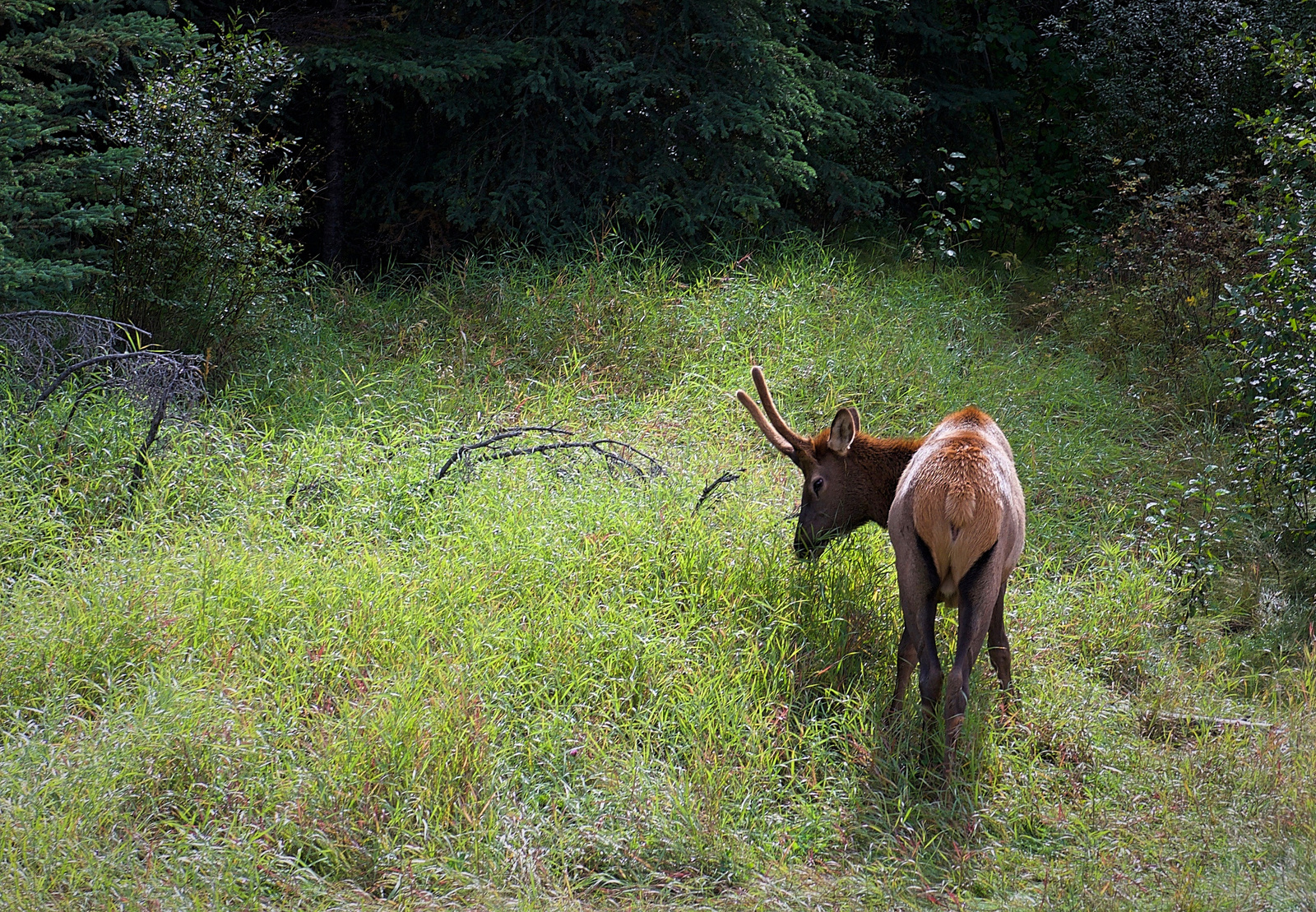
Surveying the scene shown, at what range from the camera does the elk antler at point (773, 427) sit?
5027mm

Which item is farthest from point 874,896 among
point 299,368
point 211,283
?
point 211,283

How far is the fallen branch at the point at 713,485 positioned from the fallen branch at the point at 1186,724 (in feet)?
6.96

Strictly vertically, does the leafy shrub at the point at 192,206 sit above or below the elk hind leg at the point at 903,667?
above

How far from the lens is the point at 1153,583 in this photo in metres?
5.34

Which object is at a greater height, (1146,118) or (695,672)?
(1146,118)

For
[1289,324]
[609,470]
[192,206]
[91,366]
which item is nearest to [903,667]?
[609,470]

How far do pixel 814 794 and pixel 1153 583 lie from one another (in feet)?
8.08

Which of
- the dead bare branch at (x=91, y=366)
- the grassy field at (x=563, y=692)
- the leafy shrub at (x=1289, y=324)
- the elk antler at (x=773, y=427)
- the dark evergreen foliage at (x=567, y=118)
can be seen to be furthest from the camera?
the dark evergreen foliage at (x=567, y=118)

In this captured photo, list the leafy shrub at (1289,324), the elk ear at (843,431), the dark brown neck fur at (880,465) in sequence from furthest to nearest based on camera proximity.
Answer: the leafy shrub at (1289,324), the dark brown neck fur at (880,465), the elk ear at (843,431)

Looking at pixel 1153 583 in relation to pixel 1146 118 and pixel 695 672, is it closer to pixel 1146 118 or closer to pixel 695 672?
pixel 695 672

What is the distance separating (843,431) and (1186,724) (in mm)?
1797

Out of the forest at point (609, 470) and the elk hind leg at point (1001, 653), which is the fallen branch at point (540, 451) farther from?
the elk hind leg at point (1001, 653)

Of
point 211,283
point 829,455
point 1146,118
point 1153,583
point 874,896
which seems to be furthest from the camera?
point 1146,118

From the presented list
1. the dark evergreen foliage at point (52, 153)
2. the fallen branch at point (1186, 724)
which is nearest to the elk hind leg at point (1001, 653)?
the fallen branch at point (1186, 724)
